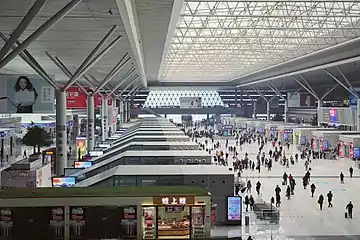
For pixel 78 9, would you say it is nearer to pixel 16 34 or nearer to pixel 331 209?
pixel 16 34

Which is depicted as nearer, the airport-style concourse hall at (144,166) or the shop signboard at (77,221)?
the shop signboard at (77,221)

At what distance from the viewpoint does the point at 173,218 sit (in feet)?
39.2

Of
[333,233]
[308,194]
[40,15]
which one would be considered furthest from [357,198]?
[40,15]

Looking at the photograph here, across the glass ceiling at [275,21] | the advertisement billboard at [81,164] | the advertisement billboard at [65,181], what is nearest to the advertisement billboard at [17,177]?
the advertisement billboard at [65,181]

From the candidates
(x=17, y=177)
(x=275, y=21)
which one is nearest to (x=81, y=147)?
A: (x=275, y=21)

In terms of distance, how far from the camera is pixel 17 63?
29.4 metres

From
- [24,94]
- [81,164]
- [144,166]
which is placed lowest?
[81,164]

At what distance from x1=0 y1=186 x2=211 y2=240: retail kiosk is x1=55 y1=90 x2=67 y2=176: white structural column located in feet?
55.3

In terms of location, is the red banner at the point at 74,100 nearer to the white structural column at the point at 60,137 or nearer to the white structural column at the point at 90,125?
the white structural column at the point at 90,125

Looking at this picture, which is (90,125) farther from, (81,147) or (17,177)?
(17,177)

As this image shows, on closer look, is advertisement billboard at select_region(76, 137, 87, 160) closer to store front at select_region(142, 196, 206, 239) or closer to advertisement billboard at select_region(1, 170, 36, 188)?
advertisement billboard at select_region(1, 170, 36, 188)

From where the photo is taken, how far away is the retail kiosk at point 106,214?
11477 mm

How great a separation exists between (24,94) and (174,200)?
49.2ft

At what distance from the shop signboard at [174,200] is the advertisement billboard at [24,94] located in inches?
567
